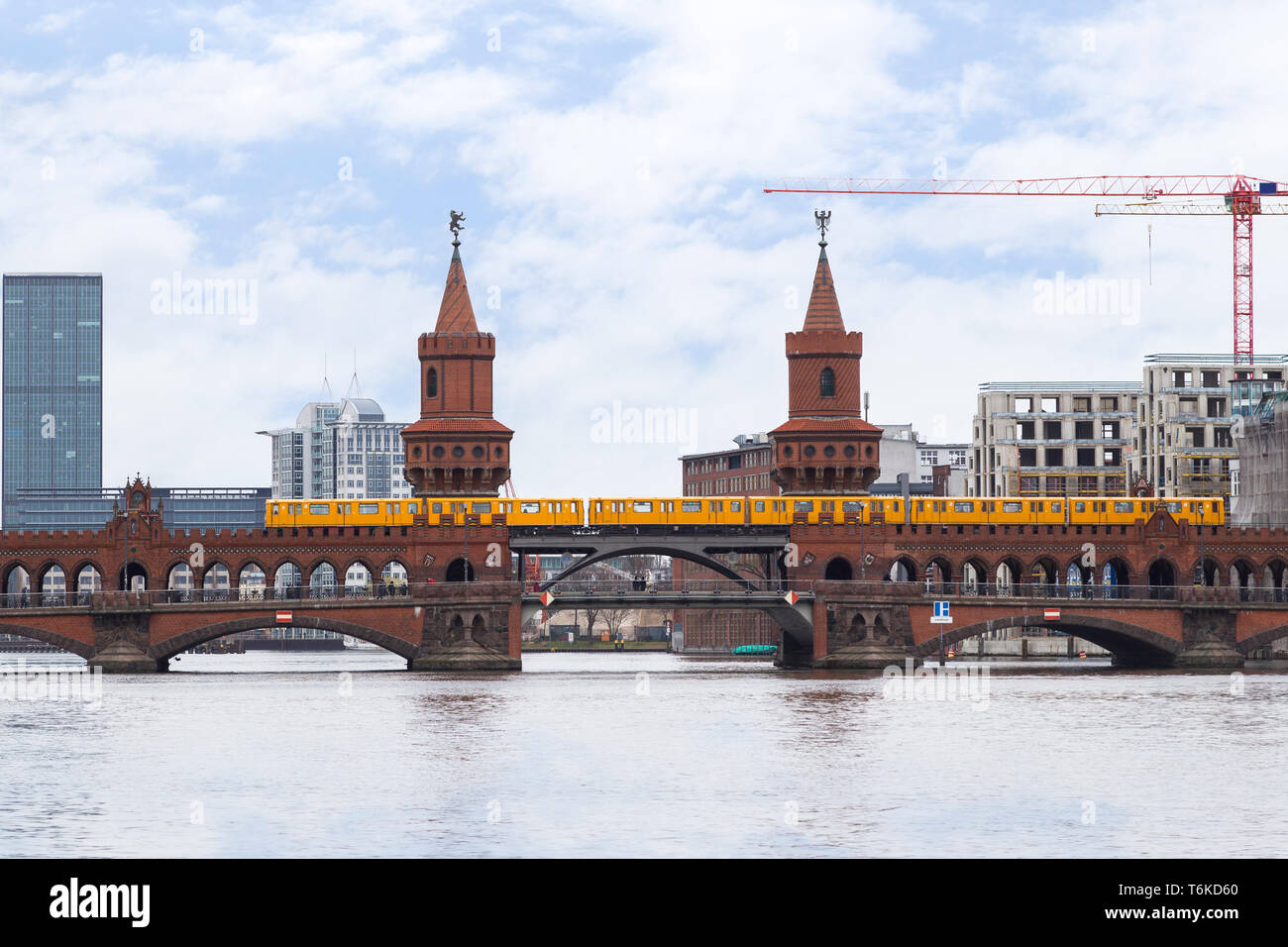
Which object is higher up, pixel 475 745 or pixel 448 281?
pixel 448 281

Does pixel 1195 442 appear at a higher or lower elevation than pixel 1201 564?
higher

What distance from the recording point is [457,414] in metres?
157

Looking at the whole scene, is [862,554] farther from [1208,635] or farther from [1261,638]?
[1261,638]

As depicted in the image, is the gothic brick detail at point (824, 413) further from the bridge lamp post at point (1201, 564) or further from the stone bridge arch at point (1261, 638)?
the stone bridge arch at point (1261, 638)

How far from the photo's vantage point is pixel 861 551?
5866 inches

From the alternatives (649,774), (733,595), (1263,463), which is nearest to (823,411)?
(733,595)

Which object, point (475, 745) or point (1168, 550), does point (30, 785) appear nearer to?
point (475, 745)

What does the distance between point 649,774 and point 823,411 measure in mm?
87453

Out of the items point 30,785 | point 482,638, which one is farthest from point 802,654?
point 30,785

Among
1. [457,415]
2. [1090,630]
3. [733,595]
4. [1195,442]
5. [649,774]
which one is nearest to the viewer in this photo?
[649,774]

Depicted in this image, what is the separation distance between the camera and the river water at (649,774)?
2277 inches

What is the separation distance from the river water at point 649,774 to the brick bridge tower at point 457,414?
38.1 m

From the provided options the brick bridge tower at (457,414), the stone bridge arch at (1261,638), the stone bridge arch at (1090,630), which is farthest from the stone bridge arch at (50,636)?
the stone bridge arch at (1261,638)

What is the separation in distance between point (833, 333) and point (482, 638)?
3603 cm
